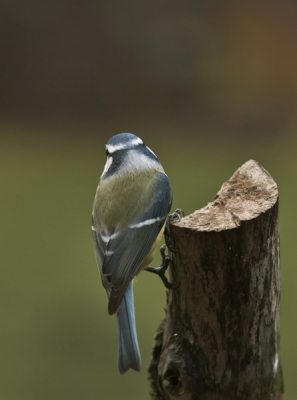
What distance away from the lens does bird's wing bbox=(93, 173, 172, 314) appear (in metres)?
1.03

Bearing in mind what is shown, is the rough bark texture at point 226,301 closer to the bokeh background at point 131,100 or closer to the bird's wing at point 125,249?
the bird's wing at point 125,249

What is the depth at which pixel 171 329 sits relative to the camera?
1062 millimetres

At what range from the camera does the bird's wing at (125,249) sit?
103cm

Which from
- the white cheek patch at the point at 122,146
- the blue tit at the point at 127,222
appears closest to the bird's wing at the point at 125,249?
the blue tit at the point at 127,222

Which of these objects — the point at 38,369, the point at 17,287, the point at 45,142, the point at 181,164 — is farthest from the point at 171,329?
the point at 45,142

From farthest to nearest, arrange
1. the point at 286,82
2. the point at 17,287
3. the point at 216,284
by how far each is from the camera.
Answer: the point at 286,82
the point at 17,287
the point at 216,284

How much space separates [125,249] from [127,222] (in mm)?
56

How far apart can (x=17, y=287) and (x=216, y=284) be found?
1.31 metres

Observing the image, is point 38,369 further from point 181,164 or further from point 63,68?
point 63,68

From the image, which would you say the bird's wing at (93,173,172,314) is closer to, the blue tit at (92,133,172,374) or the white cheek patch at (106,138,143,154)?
the blue tit at (92,133,172,374)

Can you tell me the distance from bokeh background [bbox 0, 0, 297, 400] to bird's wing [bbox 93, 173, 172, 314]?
3.72ft

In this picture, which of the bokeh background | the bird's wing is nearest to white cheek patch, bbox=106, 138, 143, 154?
the bird's wing

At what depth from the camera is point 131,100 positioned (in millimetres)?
2875

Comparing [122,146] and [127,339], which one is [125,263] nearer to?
[127,339]
